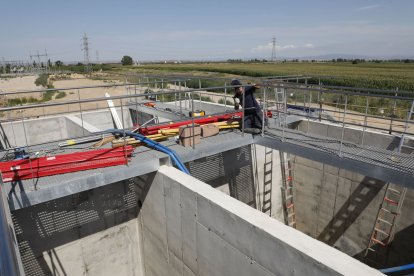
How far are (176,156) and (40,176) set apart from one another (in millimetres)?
2379

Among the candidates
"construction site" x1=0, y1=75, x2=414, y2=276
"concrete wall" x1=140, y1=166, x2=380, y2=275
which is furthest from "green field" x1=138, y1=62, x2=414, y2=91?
"concrete wall" x1=140, y1=166, x2=380, y2=275

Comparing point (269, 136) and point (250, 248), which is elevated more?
point (269, 136)

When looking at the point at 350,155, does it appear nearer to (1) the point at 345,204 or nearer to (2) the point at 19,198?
(1) the point at 345,204

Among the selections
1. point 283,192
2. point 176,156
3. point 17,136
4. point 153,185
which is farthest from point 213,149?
point 17,136

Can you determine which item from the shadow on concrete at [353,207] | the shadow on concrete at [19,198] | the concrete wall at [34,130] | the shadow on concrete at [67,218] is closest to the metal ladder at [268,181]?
the shadow on concrete at [353,207]

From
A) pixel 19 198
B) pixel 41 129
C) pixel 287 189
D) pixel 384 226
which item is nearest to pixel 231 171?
pixel 287 189

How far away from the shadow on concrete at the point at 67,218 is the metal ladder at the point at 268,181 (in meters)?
4.59

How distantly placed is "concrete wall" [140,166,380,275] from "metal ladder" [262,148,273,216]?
178 inches

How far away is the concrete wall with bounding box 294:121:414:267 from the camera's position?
7.70 meters

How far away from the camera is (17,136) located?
431 inches

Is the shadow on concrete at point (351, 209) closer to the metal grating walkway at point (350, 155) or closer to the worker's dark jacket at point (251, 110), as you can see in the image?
the metal grating walkway at point (350, 155)

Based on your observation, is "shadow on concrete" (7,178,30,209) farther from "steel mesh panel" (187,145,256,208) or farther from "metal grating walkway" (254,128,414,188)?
"metal grating walkway" (254,128,414,188)

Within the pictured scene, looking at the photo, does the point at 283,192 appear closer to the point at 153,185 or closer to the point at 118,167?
the point at 153,185

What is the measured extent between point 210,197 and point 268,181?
5814 mm
